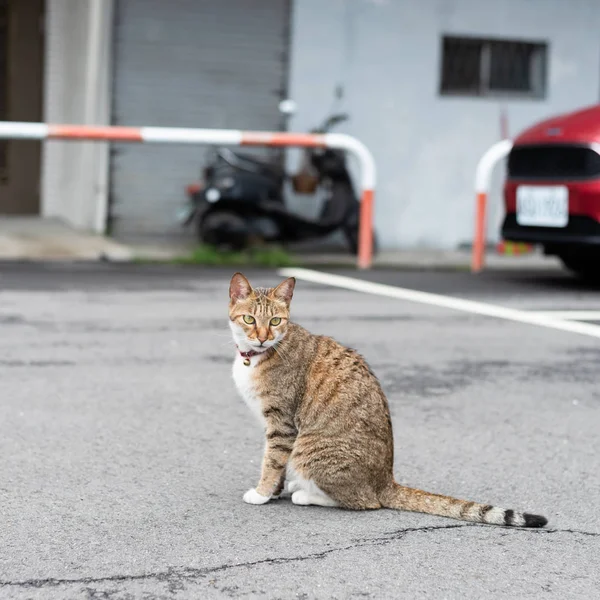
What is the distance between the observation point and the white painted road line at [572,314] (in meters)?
8.30

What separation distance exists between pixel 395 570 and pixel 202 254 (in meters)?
8.46

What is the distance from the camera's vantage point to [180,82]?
13047 millimetres

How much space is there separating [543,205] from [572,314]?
1527 millimetres

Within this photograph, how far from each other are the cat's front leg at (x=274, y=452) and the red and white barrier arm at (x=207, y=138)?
23.2 feet

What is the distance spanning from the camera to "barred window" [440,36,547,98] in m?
13.8

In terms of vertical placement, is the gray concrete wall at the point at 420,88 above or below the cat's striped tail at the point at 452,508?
above

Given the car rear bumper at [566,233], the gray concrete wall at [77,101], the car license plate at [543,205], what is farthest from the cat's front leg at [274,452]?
the gray concrete wall at [77,101]

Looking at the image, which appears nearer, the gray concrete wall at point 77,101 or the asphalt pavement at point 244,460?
the asphalt pavement at point 244,460

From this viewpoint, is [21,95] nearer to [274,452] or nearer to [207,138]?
[207,138]

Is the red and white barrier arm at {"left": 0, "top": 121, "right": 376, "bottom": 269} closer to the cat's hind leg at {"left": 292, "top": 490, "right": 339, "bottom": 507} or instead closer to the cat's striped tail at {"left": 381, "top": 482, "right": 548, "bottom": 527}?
the cat's hind leg at {"left": 292, "top": 490, "right": 339, "bottom": 507}

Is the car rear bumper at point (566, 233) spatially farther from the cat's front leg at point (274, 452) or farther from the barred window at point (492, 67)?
the cat's front leg at point (274, 452)

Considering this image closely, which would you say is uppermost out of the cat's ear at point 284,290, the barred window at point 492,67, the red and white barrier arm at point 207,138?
the barred window at point 492,67

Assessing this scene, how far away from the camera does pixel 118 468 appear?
4.38 m

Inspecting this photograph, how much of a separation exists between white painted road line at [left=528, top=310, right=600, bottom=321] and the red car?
87 centimetres
